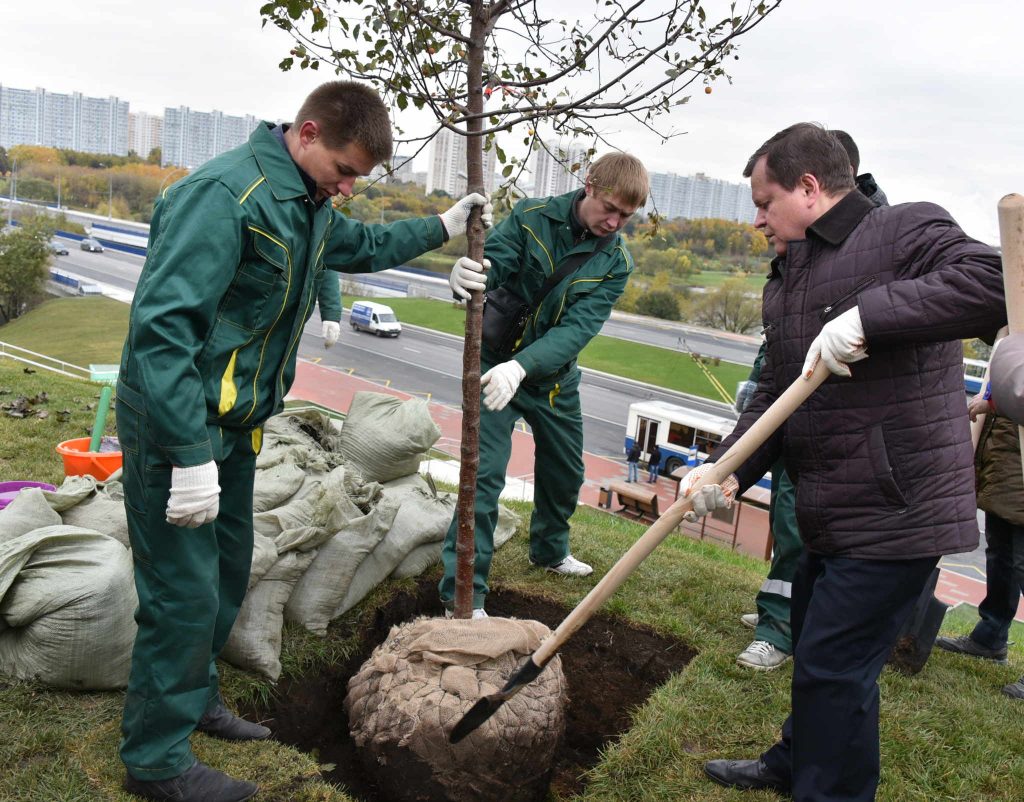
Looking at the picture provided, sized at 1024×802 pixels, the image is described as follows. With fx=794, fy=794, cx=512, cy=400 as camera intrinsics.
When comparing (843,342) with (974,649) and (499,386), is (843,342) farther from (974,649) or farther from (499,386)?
(974,649)

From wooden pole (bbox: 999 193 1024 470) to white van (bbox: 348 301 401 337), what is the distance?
34.1 m

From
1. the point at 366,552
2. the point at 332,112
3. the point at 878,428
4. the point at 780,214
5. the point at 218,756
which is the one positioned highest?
the point at 332,112

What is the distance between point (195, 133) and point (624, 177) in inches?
3959

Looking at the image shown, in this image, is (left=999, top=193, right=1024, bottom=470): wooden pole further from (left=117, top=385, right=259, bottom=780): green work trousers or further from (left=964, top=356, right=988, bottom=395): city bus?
(left=964, top=356, right=988, bottom=395): city bus

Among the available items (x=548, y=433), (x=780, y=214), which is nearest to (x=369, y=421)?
(x=548, y=433)

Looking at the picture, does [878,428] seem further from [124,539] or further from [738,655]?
[124,539]

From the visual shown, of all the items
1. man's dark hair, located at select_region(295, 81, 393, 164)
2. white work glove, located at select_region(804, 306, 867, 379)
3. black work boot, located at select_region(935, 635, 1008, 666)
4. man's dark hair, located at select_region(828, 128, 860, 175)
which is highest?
man's dark hair, located at select_region(828, 128, 860, 175)

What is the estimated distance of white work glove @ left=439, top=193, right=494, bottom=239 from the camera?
2529 millimetres

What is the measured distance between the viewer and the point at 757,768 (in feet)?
7.61

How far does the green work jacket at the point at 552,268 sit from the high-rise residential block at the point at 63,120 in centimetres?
11550

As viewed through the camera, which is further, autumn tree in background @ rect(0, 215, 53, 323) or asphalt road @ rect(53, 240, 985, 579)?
autumn tree in background @ rect(0, 215, 53, 323)

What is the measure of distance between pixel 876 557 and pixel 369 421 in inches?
102

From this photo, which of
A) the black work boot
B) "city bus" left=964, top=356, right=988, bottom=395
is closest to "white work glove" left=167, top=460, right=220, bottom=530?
the black work boot

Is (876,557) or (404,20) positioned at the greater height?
(404,20)
